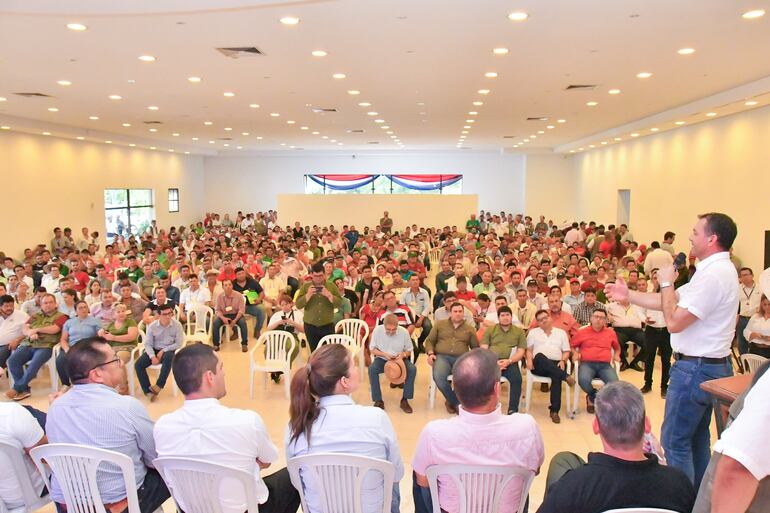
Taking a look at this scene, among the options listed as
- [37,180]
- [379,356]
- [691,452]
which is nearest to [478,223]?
[37,180]

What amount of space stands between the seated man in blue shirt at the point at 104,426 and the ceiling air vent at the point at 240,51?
470cm

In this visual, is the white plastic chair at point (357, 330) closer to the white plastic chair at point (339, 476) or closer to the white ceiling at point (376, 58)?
the white ceiling at point (376, 58)

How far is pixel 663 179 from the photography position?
48.8 ft

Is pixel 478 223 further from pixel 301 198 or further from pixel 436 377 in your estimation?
pixel 436 377

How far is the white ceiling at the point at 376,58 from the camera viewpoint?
17.7 ft

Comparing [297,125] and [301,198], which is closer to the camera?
[297,125]

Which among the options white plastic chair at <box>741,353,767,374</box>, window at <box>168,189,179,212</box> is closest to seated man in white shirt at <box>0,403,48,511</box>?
white plastic chair at <box>741,353,767,374</box>

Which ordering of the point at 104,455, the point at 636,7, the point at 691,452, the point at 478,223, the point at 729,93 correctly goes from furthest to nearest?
the point at 478,223
the point at 729,93
the point at 636,7
the point at 691,452
the point at 104,455

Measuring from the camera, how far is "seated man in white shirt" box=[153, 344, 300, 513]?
2.72 metres

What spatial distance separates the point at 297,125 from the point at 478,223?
882 centimetres

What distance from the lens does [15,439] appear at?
9.44 feet

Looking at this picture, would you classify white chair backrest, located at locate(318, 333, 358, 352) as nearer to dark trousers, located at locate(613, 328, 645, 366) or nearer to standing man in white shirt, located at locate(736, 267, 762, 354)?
dark trousers, located at locate(613, 328, 645, 366)

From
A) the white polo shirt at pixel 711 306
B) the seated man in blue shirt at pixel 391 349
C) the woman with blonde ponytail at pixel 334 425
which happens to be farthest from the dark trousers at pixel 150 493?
the seated man in blue shirt at pixel 391 349

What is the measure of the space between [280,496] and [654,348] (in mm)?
5244
